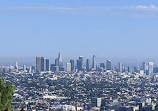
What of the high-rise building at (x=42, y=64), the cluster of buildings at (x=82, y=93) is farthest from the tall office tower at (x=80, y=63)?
the high-rise building at (x=42, y=64)

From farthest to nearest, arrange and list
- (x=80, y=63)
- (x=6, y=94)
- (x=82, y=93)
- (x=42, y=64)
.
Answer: (x=80, y=63)
(x=42, y=64)
(x=82, y=93)
(x=6, y=94)

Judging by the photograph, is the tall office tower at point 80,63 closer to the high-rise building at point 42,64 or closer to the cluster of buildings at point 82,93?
Result: the cluster of buildings at point 82,93

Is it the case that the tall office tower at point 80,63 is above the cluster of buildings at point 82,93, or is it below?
above

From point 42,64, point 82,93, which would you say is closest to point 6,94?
point 82,93

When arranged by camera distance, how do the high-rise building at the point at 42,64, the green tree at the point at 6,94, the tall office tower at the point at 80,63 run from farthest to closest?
the tall office tower at the point at 80,63, the high-rise building at the point at 42,64, the green tree at the point at 6,94

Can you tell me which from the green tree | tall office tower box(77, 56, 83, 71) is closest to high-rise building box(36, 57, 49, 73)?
tall office tower box(77, 56, 83, 71)

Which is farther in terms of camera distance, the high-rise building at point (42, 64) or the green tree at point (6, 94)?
the high-rise building at point (42, 64)

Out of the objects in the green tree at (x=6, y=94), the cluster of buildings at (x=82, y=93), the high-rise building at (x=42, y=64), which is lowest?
the cluster of buildings at (x=82, y=93)

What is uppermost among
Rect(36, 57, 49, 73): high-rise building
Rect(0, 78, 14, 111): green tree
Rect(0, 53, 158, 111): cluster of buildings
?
Rect(0, 78, 14, 111): green tree

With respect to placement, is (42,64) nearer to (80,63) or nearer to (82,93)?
(80,63)

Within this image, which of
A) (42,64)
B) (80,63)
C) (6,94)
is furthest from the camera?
(80,63)

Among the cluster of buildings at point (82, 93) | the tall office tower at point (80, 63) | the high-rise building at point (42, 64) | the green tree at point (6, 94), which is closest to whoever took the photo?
the green tree at point (6, 94)

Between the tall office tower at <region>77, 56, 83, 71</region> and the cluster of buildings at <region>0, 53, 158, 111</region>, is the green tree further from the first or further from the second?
the tall office tower at <region>77, 56, 83, 71</region>
